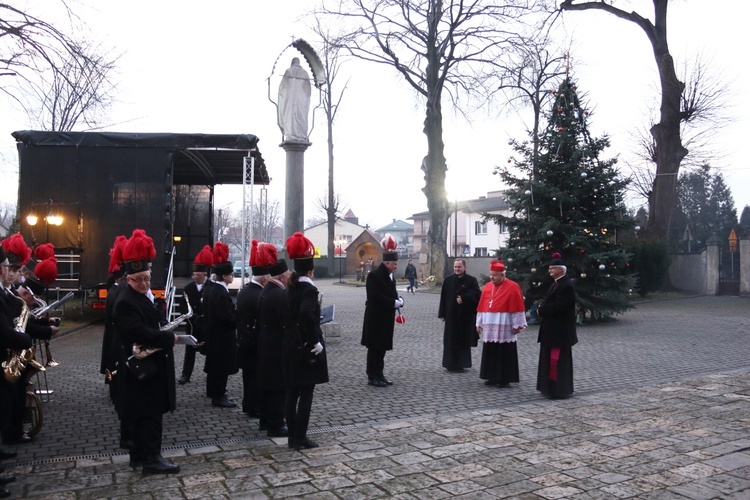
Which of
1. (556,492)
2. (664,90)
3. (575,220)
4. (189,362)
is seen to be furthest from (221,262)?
(664,90)

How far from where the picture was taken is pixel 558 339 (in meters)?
8.62

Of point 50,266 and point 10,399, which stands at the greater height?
point 50,266

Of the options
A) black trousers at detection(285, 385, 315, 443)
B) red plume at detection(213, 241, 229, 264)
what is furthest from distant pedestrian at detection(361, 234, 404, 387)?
black trousers at detection(285, 385, 315, 443)

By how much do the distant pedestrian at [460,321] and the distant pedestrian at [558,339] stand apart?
1828 mm

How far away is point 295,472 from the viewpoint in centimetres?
547

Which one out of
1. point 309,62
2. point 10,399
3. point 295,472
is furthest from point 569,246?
point 10,399

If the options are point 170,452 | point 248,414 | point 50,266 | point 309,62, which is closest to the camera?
point 170,452

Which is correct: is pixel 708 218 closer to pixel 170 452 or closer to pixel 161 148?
pixel 161 148

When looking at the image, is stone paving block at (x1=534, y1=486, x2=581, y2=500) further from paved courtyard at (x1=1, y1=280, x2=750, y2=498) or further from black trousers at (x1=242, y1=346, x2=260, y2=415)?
black trousers at (x1=242, y1=346, x2=260, y2=415)

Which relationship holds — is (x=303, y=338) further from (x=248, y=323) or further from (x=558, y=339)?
(x=558, y=339)

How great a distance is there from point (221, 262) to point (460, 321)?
3965 mm

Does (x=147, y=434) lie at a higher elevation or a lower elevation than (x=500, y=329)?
lower

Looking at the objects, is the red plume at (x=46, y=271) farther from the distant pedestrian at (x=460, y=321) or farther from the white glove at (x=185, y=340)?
the distant pedestrian at (x=460, y=321)

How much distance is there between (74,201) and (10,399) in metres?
10.4
